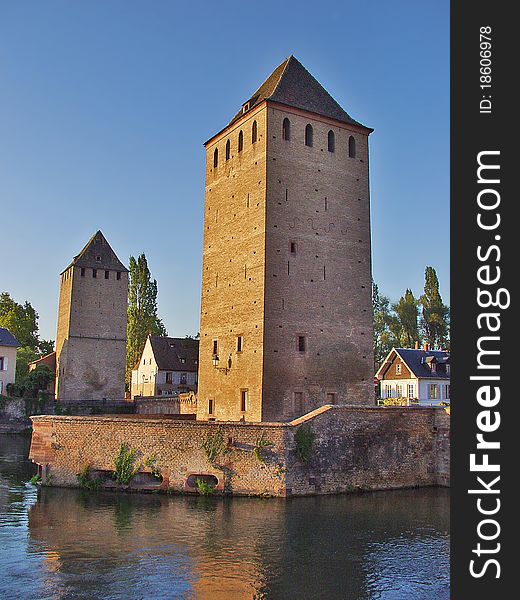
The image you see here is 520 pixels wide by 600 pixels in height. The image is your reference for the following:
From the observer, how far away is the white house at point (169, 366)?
50.5 m

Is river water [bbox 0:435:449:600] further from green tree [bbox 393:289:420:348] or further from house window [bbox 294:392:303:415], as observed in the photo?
green tree [bbox 393:289:420:348]

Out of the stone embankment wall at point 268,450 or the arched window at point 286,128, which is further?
the arched window at point 286,128

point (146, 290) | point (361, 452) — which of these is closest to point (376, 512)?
point (361, 452)

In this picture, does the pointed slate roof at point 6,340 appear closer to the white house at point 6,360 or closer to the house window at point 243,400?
the white house at point 6,360

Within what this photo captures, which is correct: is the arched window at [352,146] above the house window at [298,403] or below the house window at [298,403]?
above

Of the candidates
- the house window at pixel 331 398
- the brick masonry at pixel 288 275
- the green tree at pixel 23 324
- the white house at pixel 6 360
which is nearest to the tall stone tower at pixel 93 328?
the white house at pixel 6 360

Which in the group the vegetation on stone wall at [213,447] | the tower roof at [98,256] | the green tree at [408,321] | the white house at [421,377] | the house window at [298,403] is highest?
the tower roof at [98,256]

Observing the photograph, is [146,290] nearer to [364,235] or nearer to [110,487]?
[364,235]

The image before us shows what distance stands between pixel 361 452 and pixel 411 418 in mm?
2496

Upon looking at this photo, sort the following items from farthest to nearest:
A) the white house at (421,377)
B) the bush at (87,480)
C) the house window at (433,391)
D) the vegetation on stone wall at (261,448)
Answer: the house window at (433,391), the white house at (421,377), the bush at (87,480), the vegetation on stone wall at (261,448)

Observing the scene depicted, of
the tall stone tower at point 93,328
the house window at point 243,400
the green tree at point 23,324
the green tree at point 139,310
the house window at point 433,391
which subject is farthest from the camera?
the green tree at point 23,324

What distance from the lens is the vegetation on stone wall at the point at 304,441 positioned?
20359 millimetres

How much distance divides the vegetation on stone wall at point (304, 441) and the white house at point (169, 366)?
30199 millimetres

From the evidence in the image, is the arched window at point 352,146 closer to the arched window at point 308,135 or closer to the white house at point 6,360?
the arched window at point 308,135
